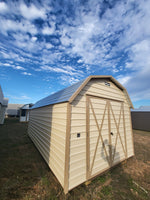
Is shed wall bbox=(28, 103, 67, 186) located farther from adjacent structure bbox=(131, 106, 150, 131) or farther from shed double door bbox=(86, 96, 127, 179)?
adjacent structure bbox=(131, 106, 150, 131)

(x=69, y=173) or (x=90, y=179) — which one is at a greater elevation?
(x=69, y=173)

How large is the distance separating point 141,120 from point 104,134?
55.9ft

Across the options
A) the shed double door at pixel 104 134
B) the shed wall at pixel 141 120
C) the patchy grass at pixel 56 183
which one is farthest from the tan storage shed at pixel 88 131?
the shed wall at pixel 141 120

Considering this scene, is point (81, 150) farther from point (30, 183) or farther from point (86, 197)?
point (30, 183)

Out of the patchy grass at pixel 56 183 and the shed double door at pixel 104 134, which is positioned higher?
the shed double door at pixel 104 134

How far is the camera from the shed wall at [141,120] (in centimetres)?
1538

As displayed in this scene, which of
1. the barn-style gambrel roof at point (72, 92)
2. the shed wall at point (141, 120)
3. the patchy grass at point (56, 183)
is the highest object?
the barn-style gambrel roof at point (72, 92)

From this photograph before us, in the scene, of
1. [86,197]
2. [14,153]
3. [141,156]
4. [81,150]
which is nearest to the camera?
[86,197]

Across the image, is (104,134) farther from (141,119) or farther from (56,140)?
(141,119)

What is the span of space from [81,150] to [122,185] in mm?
2139

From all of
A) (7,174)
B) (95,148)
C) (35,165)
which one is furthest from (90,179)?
(7,174)

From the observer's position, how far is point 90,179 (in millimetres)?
3217

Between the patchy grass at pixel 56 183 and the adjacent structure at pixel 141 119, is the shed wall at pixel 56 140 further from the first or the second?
the adjacent structure at pixel 141 119

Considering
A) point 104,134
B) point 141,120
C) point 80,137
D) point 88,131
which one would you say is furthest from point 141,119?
point 80,137
